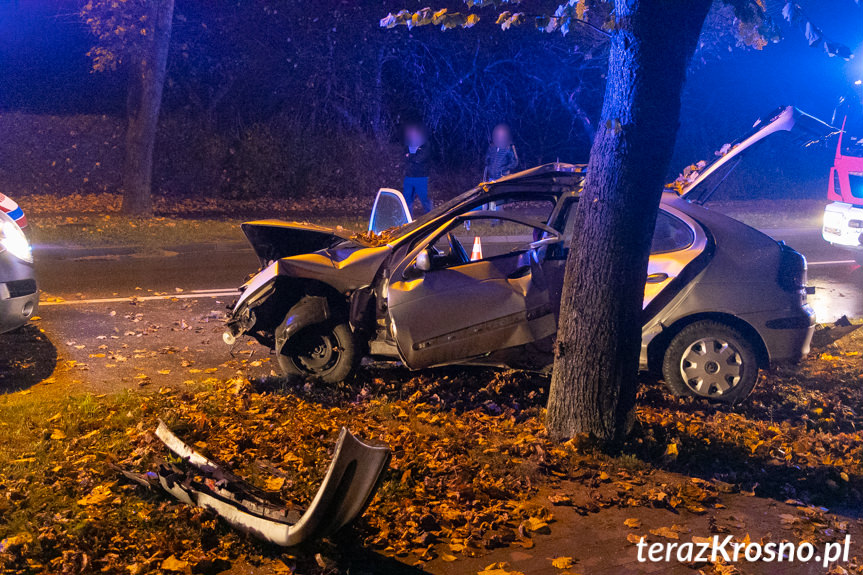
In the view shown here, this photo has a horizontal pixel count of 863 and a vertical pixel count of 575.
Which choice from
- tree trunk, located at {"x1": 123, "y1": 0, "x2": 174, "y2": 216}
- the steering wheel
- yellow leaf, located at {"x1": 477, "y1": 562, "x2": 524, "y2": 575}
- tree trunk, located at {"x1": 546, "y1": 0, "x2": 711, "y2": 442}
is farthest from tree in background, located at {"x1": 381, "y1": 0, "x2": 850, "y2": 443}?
tree trunk, located at {"x1": 123, "y1": 0, "x2": 174, "y2": 216}

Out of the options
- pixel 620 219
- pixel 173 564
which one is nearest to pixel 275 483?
pixel 173 564

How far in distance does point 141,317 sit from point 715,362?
5.98 metres

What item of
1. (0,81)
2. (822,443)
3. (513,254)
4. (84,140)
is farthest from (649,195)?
(0,81)

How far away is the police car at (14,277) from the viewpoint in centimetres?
624

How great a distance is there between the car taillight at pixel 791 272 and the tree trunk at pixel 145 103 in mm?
13018

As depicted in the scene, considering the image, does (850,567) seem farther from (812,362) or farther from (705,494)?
(812,362)

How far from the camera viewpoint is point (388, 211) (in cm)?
779

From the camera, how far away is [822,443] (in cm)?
538

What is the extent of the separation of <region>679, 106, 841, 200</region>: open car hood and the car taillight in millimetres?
947

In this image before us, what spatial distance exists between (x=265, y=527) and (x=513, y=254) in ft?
10.8

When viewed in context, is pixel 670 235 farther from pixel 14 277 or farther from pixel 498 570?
pixel 14 277

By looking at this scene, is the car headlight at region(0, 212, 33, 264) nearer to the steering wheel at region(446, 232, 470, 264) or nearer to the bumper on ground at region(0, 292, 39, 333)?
the bumper on ground at region(0, 292, 39, 333)

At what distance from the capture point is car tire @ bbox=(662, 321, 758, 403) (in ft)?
20.0

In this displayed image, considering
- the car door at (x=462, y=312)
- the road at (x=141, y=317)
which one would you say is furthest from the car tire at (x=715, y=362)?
the road at (x=141, y=317)
